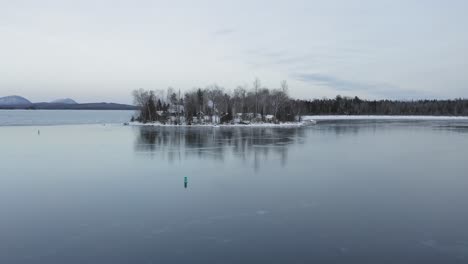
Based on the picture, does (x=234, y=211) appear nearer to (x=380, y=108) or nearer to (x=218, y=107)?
→ (x=218, y=107)

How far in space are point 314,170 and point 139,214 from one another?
25.2ft

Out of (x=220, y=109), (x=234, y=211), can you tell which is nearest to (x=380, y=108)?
(x=220, y=109)

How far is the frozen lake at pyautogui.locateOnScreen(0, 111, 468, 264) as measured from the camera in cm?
626

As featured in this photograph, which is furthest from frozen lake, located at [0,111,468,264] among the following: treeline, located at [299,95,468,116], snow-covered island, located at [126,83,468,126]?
treeline, located at [299,95,468,116]

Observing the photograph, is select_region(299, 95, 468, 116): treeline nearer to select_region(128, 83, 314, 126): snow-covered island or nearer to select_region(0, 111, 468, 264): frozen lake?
select_region(128, 83, 314, 126): snow-covered island

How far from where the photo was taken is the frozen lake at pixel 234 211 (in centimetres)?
626

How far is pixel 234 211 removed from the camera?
338 inches

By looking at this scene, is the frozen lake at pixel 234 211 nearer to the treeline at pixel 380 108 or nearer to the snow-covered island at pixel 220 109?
the snow-covered island at pixel 220 109

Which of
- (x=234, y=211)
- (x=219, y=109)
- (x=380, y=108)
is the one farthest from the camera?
(x=380, y=108)

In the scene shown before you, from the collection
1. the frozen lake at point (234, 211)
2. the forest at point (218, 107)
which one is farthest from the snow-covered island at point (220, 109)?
the frozen lake at point (234, 211)

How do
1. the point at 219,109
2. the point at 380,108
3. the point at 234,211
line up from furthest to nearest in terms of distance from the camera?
the point at 380,108 → the point at 219,109 → the point at 234,211

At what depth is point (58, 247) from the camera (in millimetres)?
6461

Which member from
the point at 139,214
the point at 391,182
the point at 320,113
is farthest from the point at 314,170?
the point at 320,113

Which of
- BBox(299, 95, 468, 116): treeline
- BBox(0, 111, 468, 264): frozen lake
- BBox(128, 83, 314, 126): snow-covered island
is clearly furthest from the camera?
BBox(299, 95, 468, 116): treeline
